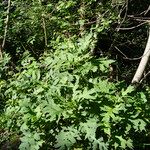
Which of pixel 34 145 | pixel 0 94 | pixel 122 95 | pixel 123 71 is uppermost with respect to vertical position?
pixel 122 95

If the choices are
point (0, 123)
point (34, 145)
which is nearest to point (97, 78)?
point (34, 145)

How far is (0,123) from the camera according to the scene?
17.2 feet

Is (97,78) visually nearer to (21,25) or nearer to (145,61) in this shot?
(145,61)

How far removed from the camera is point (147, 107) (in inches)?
179

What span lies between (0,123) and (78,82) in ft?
4.95

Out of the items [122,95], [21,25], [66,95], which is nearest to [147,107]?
[122,95]

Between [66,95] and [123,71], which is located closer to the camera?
[66,95]

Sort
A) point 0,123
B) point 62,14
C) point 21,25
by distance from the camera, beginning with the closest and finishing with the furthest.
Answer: point 0,123 < point 62,14 < point 21,25

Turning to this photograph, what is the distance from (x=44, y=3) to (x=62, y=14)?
3.17 ft

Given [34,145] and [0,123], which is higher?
[34,145]

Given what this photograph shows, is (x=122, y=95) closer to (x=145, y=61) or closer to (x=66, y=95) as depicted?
(x=66, y=95)

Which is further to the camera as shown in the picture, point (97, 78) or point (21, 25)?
point (21, 25)

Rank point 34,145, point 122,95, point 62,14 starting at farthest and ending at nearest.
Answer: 1. point 62,14
2. point 122,95
3. point 34,145

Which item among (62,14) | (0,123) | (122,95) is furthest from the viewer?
(62,14)
